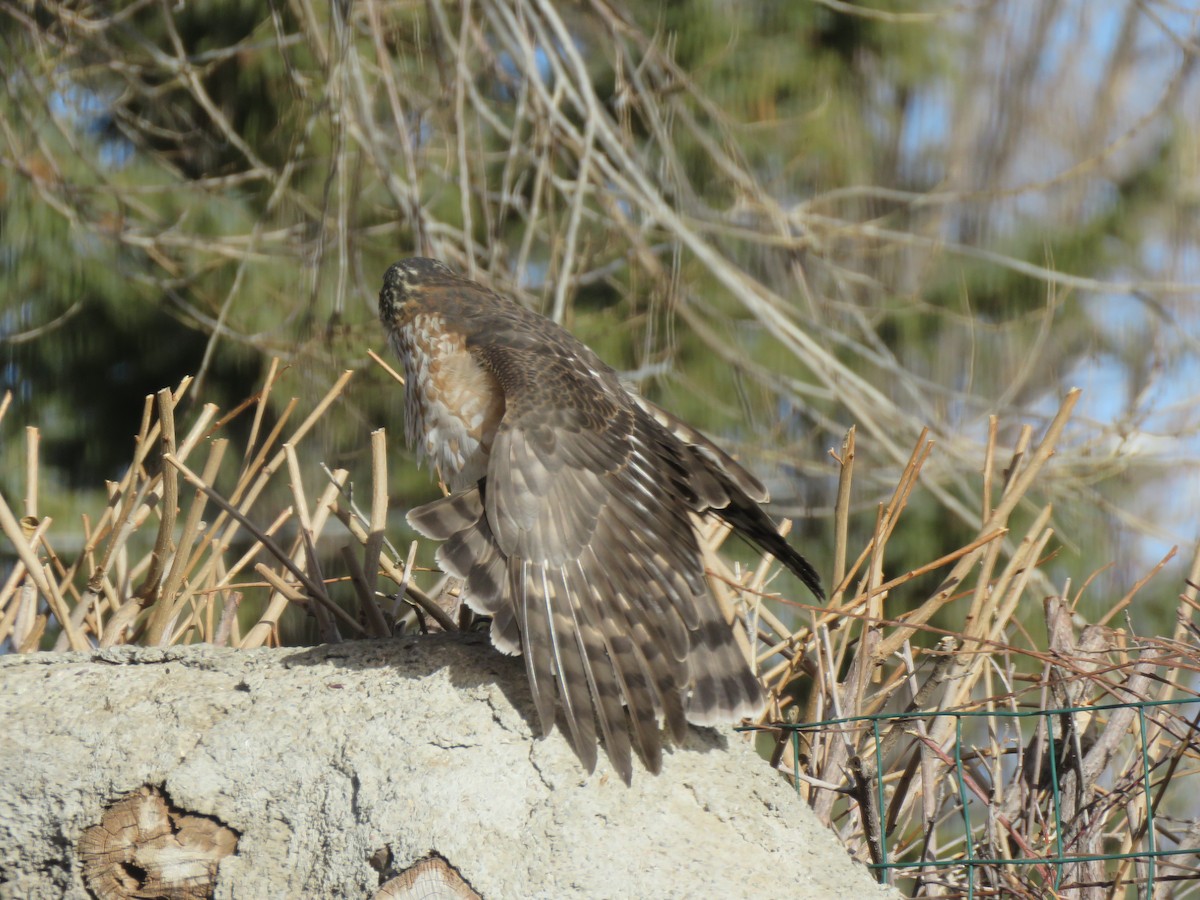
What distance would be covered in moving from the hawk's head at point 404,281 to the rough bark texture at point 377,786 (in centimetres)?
123

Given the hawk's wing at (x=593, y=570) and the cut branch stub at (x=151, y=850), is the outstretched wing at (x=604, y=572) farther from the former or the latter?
the cut branch stub at (x=151, y=850)

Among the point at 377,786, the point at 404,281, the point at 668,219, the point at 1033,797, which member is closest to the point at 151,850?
the point at 377,786

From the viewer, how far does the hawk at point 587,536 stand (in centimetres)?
244

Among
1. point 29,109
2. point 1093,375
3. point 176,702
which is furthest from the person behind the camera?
point 29,109

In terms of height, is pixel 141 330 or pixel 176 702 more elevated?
pixel 141 330

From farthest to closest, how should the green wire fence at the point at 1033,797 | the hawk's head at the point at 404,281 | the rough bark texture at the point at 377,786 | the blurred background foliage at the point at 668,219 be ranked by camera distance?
the blurred background foliage at the point at 668,219
the hawk's head at the point at 404,281
the green wire fence at the point at 1033,797
the rough bark texture at the point at 377,786

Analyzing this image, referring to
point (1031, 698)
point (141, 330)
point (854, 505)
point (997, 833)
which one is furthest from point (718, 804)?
point (1031, 698)

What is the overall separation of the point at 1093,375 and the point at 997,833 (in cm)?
281

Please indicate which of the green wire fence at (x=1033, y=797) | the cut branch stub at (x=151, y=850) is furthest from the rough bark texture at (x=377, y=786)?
the green wire fence at (x=1033, y=797)

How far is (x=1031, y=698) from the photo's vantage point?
6.53 meters

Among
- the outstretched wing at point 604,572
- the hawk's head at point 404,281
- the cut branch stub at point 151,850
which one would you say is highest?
the hawk's head at point 404,281

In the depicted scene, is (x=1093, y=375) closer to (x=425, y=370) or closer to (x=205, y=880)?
(x=425, y=370)

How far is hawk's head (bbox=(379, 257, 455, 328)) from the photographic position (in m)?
3.62

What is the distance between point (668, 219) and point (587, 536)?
1.71 metres
